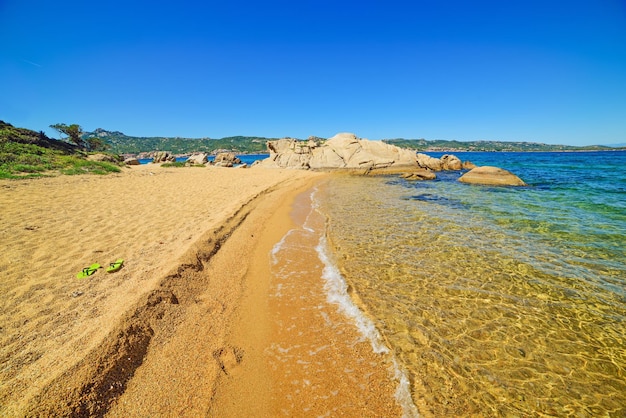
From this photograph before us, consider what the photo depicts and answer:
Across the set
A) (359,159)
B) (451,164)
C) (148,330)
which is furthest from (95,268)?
(451,164)

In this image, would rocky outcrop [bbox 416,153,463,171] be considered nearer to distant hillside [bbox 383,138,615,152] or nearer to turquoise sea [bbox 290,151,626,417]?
turquoise sea [bbox 290,151,626,417]

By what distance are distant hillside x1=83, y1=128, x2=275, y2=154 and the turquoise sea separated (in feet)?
456

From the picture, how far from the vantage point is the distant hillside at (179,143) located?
136m

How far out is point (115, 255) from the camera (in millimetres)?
6270

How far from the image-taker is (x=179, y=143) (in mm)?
151375

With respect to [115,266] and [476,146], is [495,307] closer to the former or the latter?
[115,266]

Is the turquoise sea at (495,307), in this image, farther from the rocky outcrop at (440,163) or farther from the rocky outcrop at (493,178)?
the rocky outcrop at (440,163)

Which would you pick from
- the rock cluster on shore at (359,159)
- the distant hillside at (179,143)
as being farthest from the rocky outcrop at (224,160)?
the distant hillside at (179,143)

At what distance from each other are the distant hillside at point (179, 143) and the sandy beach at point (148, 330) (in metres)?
137

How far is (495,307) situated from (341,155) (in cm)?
3781

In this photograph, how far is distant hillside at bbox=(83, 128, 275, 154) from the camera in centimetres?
13625

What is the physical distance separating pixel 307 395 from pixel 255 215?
9059mm

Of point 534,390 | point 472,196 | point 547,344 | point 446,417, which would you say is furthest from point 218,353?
point 472,196

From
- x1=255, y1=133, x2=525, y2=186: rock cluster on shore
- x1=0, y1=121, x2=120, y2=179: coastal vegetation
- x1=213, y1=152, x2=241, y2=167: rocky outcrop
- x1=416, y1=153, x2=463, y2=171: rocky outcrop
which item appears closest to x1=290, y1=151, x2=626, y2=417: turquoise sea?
x1=0, y1=121, x2=120, y2=179: coastal vegetation
